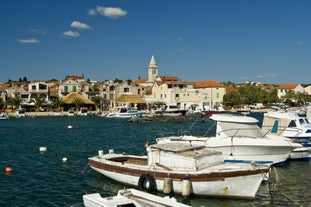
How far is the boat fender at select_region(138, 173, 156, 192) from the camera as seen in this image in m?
19.5

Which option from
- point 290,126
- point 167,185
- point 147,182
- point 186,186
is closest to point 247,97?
point 290,126

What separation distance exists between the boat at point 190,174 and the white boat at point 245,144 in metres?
4.53

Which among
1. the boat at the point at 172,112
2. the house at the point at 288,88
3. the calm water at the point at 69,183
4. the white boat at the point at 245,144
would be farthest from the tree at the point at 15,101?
the house at the point at 288,88

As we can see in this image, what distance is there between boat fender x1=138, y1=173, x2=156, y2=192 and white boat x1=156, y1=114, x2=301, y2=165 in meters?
6.49

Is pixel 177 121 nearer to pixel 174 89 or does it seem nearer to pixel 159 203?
pixel 174 89

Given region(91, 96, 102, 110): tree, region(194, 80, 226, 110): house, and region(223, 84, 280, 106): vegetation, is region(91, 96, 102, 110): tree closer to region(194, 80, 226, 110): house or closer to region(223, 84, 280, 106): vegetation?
region(194, 80, 226, 110): house

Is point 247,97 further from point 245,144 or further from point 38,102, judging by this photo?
point 245,144

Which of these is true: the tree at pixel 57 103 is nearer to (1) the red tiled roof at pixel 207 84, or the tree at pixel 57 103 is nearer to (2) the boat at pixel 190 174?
(1) the red tiled roof at pixel 207 84

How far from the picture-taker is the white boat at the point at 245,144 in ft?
80.8

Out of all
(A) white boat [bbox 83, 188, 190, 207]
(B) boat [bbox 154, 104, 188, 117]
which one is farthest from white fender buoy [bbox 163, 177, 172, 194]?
(B) boat [bbox 154, 104, 188, 117]

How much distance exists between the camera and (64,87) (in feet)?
405

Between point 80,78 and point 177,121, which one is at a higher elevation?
point 80,78

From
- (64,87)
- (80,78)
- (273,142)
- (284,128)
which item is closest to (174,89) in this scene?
(64,87)

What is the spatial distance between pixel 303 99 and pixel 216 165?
5450 inches
